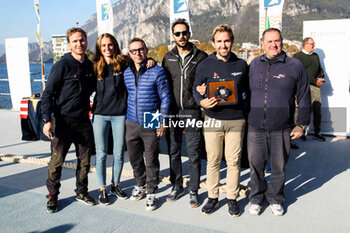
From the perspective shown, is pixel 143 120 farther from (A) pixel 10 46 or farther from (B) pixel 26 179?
(A) pixel 10 46

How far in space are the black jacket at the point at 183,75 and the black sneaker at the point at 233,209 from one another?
3.45 ft

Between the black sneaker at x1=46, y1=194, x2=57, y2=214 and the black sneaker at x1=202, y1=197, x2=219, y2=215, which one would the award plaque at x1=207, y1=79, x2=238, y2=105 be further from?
the black sneaker at x1=46, y1=194, x2=57, y2=214

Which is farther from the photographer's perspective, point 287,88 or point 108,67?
point 108,67

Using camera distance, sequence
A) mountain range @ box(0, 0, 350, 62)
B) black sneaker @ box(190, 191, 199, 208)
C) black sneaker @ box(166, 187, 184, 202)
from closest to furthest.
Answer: black sneaker @ box(190, 191, 199, 208) → black sneaker @ box(166, 187, 184, 202) → mountain range @ box(0, 0, 350, 62)

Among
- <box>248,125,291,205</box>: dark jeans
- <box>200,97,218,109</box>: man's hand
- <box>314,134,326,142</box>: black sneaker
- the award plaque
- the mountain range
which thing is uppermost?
the mountain range

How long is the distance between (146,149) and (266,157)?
127 cm

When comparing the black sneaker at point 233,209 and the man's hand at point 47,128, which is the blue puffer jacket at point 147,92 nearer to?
the man's hand at point 47,128

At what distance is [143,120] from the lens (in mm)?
3031

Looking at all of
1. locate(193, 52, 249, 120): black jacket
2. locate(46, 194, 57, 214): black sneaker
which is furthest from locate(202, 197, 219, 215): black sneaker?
locate(46, 194, 57, 214): black sneaker

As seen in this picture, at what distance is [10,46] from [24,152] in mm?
4908

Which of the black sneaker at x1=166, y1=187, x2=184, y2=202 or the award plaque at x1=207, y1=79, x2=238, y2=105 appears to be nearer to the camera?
the award plaque at x1=207, y1=79, x2=238, y2=105

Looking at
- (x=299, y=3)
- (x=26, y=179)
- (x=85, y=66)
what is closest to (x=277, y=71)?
(x=85, y=66)

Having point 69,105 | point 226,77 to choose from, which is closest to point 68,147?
point 69,105

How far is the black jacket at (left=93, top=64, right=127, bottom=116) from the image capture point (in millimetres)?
3023
